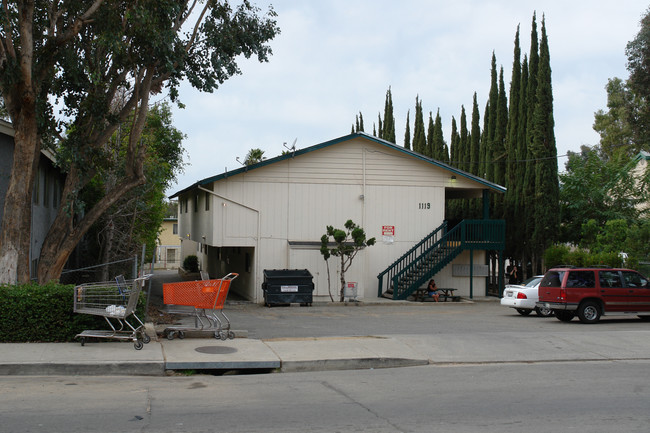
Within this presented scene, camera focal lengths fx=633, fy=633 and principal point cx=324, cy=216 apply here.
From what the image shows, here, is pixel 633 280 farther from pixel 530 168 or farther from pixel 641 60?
pixel 641 60

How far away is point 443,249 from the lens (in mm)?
26984

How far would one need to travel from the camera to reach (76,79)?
15.3 m

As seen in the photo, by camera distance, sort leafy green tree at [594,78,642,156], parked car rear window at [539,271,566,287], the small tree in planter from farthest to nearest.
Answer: leafy green tree at [594,78,642,156] < the small tree in planter < parked car rear window at [539,271,566,287]

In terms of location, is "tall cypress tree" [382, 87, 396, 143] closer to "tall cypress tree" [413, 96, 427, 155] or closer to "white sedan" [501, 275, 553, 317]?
"tall cypress tree" [413, 96, 427, 155]

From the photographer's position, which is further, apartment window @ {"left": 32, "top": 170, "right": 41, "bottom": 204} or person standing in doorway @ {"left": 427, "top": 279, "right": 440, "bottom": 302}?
person standing in doorway @ {"left": 427, "top": 279, "right": 440, "bottom": 302}

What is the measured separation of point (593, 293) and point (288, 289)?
1048cm

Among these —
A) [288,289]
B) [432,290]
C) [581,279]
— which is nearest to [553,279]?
[581,279]

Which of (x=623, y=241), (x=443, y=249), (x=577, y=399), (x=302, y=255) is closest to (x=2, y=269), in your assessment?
(x=577, y=399)

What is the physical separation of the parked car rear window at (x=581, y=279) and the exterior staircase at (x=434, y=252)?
855 cm

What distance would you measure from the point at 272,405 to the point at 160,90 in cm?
1183

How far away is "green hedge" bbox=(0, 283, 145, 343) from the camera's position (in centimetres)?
1141

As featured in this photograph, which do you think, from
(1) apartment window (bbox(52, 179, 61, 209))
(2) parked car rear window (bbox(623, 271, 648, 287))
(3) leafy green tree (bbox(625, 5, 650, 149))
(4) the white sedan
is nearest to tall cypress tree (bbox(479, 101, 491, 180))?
(3) leafy green tree (bbox(625, 5, 650, 149))

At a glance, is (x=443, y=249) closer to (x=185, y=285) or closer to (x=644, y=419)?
(x=185, y=285)

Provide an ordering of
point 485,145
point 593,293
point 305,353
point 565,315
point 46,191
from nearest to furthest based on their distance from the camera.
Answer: point 305,353
point 593,293
point 565,315
point 46,191
point 485,145
